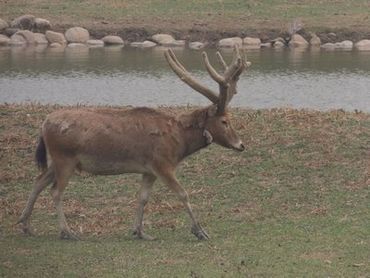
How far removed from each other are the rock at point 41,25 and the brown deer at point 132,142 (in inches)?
1214

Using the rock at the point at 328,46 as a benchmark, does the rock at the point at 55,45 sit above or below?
below

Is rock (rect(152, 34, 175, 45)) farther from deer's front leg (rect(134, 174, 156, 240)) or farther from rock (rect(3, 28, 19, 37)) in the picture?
deer's front leg (rect(134, 174, 156, 240))

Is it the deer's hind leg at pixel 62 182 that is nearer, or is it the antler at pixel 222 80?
the deer's hind leg at pixel 62 182

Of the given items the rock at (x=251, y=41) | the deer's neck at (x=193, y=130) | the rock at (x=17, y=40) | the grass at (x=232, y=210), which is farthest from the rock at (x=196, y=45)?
the deer's neck at (x=193, y=130)

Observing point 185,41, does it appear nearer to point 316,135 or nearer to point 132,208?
point 316,135

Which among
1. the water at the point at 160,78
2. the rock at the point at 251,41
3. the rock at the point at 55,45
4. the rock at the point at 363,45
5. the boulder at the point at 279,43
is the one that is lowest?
the rock at the point at 55,45

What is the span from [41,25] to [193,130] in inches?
1234

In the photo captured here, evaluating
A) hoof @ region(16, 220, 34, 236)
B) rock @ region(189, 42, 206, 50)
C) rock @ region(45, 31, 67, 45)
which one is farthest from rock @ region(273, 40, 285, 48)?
hoof @ region(16, 220, 34, 236)

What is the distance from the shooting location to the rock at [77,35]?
39344mm

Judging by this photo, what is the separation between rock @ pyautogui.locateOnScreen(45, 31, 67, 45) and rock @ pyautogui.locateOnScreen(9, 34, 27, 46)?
3.64 ft

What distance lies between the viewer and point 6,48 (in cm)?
3750

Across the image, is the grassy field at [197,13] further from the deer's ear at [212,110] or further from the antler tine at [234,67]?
the deer's ear at [212,110]

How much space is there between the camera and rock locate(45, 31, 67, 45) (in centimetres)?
3912

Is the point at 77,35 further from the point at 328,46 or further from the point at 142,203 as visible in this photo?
the point at 142,203
